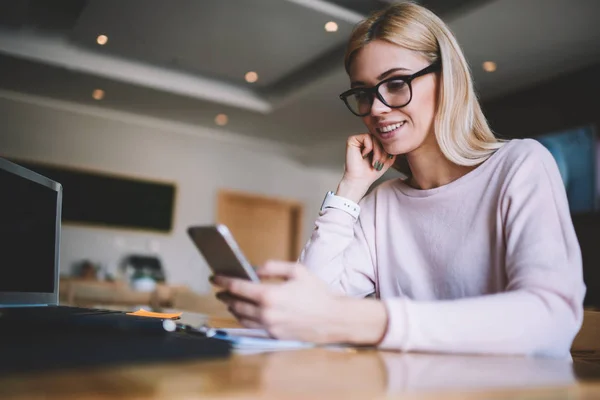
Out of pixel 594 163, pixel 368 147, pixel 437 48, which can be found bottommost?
pixel 368 147

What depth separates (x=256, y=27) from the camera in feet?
13.3

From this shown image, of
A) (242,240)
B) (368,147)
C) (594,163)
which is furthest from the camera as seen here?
(242,240)

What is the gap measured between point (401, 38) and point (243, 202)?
20.8 ft

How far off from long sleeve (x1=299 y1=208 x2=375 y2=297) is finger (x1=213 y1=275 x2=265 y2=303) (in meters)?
0.51

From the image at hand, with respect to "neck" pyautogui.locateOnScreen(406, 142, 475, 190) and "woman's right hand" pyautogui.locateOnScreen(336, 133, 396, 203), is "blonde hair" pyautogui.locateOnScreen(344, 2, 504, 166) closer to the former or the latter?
"neck" pyautogui.locateOnScreen(406, 142, 475, 190)

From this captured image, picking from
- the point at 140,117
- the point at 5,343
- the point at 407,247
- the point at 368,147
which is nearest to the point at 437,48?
the point at 368,147

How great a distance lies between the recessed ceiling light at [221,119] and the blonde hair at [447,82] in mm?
5128

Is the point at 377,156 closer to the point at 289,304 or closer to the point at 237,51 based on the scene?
the point at 289,304

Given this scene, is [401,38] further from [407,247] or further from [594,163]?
[594,163]

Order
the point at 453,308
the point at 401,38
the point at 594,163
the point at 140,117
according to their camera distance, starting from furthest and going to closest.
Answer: the point at 140,117 < the point at 594,163 < the point at 401,38 < the point at 453,308

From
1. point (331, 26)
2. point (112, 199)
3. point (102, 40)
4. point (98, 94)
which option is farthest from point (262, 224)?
point (331, 26)

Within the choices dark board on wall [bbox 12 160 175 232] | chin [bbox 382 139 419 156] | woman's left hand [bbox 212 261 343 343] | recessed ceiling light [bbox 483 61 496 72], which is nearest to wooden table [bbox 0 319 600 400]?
woman's left hand [bbox 212 261 343 343]

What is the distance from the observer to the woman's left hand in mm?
589

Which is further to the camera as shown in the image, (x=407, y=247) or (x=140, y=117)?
(x=140, y=117)
